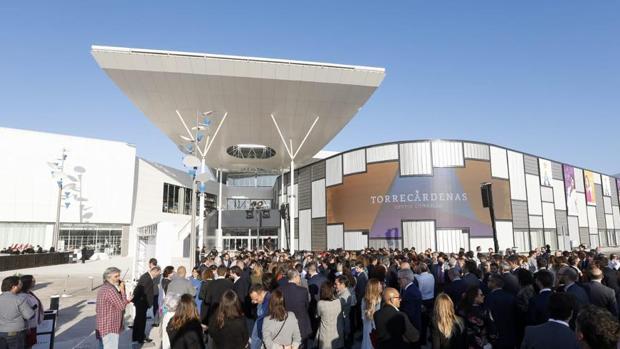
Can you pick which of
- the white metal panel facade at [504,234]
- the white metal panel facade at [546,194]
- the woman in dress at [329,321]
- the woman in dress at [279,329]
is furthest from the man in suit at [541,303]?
the white metal panel facade at [546,194]

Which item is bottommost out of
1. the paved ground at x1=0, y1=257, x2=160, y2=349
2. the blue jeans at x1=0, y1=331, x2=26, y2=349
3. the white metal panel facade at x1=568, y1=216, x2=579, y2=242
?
the paved ground at x1=0, y1=257, x2=160, y2=349

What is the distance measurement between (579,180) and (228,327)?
48071mm

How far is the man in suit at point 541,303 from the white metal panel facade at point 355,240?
24671 mm

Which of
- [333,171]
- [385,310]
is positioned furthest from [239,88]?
[385,310]

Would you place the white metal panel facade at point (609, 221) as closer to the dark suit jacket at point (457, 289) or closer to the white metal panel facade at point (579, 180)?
the white metal panel facade at point (579, 180)

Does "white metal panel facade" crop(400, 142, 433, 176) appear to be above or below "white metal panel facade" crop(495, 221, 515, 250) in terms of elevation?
above

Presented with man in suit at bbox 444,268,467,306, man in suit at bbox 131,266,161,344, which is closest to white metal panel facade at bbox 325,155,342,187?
man in suit at bbox 131,266,161,344

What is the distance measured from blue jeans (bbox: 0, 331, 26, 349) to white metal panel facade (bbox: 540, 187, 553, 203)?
3866 centimetres

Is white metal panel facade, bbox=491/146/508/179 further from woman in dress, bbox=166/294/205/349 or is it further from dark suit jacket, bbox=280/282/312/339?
woman in dress, bbox=166/294/205/349

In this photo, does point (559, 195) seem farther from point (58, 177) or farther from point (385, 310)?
point (58, 177)

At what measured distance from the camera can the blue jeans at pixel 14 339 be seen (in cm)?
527

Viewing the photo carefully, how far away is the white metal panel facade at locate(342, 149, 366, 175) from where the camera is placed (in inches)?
1228

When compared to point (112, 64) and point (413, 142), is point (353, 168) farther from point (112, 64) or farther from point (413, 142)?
point (112, 64)

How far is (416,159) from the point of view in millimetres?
28797
